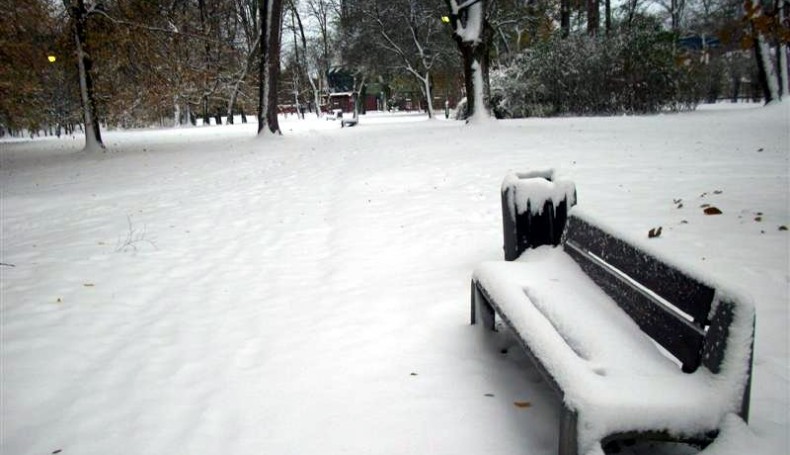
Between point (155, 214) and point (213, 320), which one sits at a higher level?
point (155, 214)

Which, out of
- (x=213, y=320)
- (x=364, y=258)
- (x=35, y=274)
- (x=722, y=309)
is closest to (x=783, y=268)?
(x=722, y=309)

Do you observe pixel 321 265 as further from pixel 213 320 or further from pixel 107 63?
pixel 107 63

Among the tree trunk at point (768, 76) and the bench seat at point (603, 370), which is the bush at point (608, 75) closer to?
the tree trunk at point (768, 76)

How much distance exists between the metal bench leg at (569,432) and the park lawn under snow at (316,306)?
46cm

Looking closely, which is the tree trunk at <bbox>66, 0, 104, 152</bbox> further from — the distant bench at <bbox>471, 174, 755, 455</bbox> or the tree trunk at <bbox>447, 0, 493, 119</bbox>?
the distant bench at <bbox>471, 174, 755, 455</bbox>

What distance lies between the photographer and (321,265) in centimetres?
519

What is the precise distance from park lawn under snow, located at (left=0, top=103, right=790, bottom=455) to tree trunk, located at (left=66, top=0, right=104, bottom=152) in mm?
8285

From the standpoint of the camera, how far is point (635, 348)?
2.25 metres

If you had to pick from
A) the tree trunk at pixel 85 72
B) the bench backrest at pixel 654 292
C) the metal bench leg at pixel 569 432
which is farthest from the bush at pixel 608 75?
the metal bench leg at pixel 569 432

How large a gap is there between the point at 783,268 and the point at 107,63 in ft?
63.9

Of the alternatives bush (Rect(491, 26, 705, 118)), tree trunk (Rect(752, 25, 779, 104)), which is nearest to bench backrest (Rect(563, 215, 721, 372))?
bush (Rect(491, 26, 705, 118))

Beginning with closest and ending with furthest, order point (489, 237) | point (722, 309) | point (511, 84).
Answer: point (722, 309)
point (489, 237)
point (511, 84)

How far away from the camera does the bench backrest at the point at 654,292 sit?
1.93 meters

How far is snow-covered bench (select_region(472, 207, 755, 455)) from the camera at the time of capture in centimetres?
180
